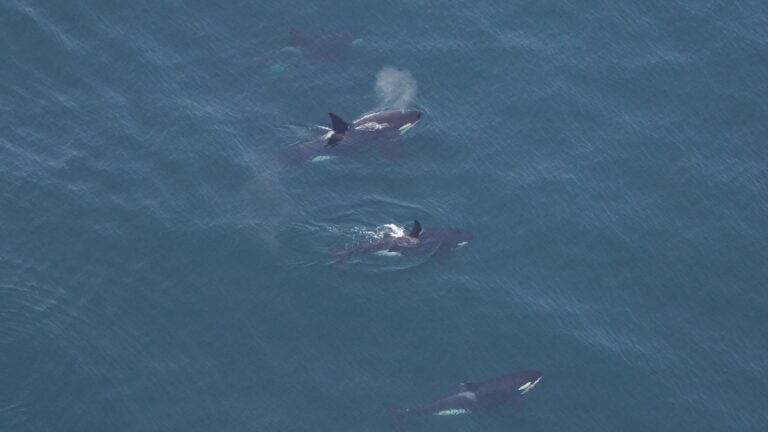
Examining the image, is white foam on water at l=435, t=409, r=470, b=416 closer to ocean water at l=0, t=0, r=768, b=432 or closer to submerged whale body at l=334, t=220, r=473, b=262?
ocean water at l=0, t=0, r=768, b=432

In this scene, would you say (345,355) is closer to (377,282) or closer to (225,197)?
(377,282)

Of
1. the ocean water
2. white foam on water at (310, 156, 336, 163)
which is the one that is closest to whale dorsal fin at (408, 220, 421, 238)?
the ocean water

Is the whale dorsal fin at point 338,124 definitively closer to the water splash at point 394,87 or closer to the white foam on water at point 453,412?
the water splash at point 394,87

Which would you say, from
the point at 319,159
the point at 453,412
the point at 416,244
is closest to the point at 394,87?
the point at 319,159

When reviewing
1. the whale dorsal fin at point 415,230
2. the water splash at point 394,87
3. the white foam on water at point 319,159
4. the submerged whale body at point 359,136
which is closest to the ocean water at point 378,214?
the water splash at point 394,87

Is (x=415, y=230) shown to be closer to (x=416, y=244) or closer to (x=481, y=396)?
(x=416, y=244)

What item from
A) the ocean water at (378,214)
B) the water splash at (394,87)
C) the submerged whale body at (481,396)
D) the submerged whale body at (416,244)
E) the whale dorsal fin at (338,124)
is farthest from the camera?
the water splash at (394,87)

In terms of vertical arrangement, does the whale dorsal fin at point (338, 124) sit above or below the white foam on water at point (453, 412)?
above
